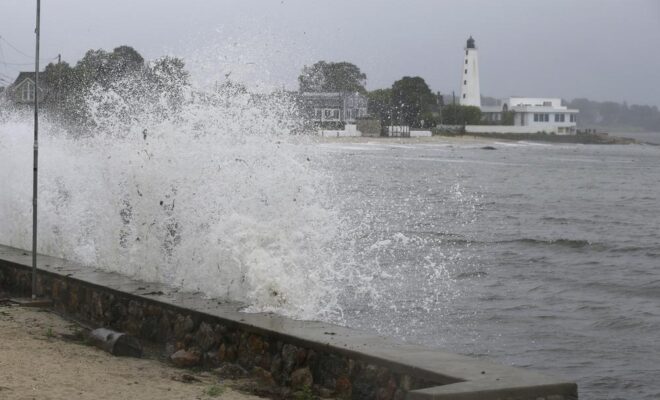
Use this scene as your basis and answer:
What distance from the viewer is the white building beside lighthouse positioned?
147375 mm

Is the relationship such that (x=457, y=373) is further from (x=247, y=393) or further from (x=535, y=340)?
(x=535, y=340)

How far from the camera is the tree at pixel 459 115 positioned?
13300 centimetres

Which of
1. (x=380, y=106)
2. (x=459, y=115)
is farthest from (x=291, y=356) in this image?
(x=459, y=115)

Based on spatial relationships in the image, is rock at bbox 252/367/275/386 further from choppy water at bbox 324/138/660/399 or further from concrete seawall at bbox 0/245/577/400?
choppy water at bbox 324/138/660/399

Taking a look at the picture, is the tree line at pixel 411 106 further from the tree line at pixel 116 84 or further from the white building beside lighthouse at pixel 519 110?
the tree line at pixel 116 84

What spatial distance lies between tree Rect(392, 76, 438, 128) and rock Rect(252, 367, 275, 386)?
112513 millimetres

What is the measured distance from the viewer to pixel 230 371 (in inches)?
289

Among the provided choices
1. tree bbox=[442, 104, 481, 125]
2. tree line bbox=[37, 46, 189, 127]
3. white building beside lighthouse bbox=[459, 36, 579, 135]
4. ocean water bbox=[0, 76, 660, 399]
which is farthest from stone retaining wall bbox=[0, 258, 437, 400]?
white building beside lighthouse bbox=[459, 36, 579, 135]

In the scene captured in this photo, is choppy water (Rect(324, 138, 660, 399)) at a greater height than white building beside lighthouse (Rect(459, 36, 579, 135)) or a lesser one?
lesser

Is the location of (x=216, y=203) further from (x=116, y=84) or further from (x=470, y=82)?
(x=470, y=82)

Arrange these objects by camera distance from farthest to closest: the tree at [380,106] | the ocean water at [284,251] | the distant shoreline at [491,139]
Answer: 1. the tree at [380,106]
2. the distant shoreline at [491,139]
3. the ocean water at [284,251]

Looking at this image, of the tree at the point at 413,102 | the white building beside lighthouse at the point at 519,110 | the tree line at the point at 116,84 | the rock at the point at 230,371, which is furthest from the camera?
the white building beside lighthouse at the point at 519,110

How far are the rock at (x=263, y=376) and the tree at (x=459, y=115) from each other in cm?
12686

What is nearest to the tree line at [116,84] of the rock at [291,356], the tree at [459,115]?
the rock at [291,356]
